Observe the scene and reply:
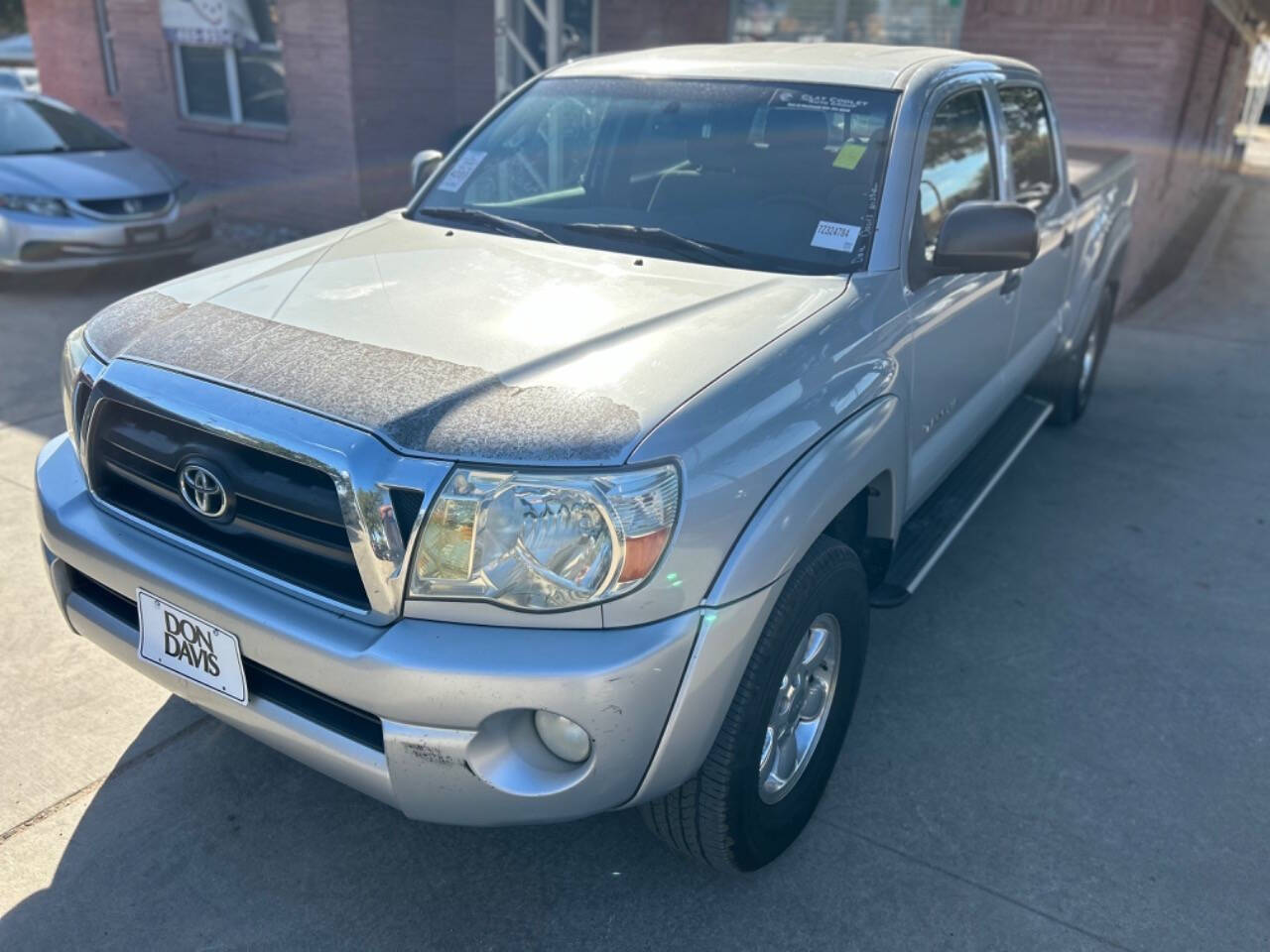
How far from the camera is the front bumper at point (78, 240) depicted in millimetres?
7246

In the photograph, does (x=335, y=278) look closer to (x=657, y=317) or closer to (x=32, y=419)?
(x=657, y=317)

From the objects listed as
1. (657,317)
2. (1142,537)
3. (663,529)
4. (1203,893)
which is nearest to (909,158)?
(657,317)

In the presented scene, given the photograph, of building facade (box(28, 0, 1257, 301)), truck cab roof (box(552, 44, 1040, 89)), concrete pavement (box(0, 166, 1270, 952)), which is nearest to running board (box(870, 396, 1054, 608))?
concrete pavement (box(0, 166, 1270, 952))

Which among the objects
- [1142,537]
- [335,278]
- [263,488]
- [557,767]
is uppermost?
[335,278]

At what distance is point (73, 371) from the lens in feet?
8.19

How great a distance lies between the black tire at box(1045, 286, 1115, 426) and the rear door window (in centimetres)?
118

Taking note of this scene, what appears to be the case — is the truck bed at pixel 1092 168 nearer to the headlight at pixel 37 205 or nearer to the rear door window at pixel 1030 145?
the rear door window at pixel 1030 145

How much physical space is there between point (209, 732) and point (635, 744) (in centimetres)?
158

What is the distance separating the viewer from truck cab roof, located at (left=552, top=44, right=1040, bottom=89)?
3.14 meters

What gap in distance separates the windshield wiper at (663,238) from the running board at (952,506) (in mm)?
1015

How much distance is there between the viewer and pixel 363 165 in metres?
9.38

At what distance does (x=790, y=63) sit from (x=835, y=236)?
789 millimetres

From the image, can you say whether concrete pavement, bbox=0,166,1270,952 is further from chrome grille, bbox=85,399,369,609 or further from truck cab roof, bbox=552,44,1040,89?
truck cab roof, bbox=552,44,1040,89

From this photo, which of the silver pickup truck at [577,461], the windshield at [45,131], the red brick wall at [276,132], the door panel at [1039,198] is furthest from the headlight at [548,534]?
the red brick wall at [276,132]
